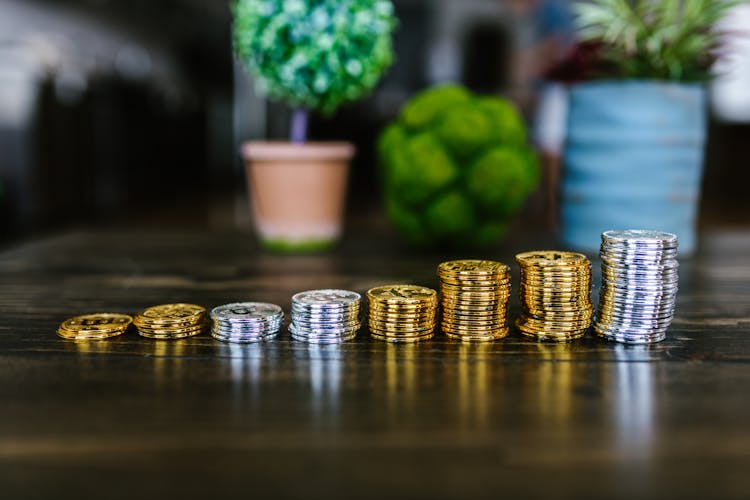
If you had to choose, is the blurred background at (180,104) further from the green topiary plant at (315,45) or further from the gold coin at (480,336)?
the gold coin at (480,336)

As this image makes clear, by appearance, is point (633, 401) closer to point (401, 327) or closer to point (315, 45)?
point (401, 327)

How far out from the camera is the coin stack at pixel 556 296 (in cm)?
72

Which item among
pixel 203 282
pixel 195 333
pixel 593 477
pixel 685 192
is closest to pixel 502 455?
pixel 593 477

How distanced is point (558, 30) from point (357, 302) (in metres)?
3.46

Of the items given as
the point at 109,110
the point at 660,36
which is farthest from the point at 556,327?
the point at 109,110

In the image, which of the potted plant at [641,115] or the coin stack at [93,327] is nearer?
the coin stack at [93,327]

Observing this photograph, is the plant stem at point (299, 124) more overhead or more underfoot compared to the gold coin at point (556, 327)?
more overhead

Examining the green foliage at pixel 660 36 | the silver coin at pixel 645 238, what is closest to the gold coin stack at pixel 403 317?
the silver coin at pixel 645 238

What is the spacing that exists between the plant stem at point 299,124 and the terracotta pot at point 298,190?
0.03 metres

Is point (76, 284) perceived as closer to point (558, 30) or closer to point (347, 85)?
point (347, 85)

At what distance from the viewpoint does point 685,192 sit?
125cm

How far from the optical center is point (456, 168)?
121cm

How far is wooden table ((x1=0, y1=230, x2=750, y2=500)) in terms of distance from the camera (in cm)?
44

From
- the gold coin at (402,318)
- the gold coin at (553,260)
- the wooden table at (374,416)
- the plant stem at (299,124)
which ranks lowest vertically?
the wooden table at (374,416)
